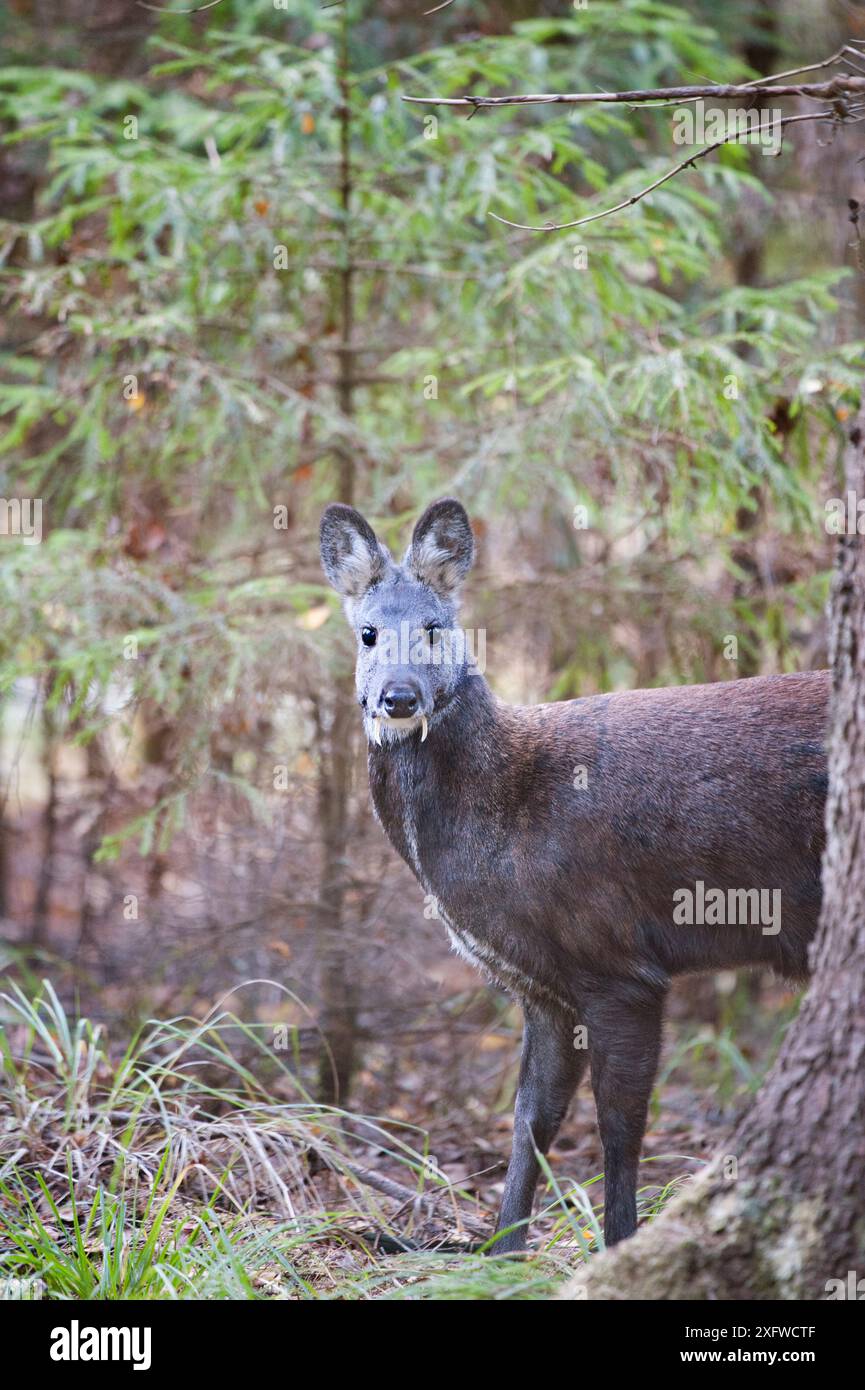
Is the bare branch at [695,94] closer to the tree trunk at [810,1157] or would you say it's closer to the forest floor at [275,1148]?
the tree trunk at [810,1157]

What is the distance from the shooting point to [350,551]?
20.8ft

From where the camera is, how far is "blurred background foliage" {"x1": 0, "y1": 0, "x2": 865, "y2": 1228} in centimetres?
757

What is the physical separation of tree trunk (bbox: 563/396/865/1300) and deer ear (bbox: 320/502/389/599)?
2596mm

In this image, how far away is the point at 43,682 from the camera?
775cm

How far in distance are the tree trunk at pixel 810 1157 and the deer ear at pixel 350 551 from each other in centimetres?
260

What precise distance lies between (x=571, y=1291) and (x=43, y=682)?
4961 millimetres

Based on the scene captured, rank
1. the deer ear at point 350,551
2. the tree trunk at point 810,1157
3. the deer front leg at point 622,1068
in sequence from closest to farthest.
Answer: the tree trunk at point 810,1157
the deer front leg at point 622,1068
the deer ear at point 350,551

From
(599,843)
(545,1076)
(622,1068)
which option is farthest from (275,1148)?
(599,843)

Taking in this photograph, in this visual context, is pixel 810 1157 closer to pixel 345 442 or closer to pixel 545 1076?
pixel 545 1076

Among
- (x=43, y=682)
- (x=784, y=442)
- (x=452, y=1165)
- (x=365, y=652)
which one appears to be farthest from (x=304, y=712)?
(x=784, y=442)

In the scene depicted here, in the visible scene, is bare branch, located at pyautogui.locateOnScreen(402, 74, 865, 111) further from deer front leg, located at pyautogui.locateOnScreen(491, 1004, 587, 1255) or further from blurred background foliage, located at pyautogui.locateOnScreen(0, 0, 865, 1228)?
deer front leg, located at pyautogui.locateOnScreen(491, 1004, 587, 1255)

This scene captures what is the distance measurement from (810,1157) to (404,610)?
3.06m

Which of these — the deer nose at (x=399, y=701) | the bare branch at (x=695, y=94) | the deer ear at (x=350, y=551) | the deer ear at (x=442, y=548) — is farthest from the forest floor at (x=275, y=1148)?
the bare branch at (x=695, y=94)

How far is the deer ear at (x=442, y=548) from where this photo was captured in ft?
20.1
